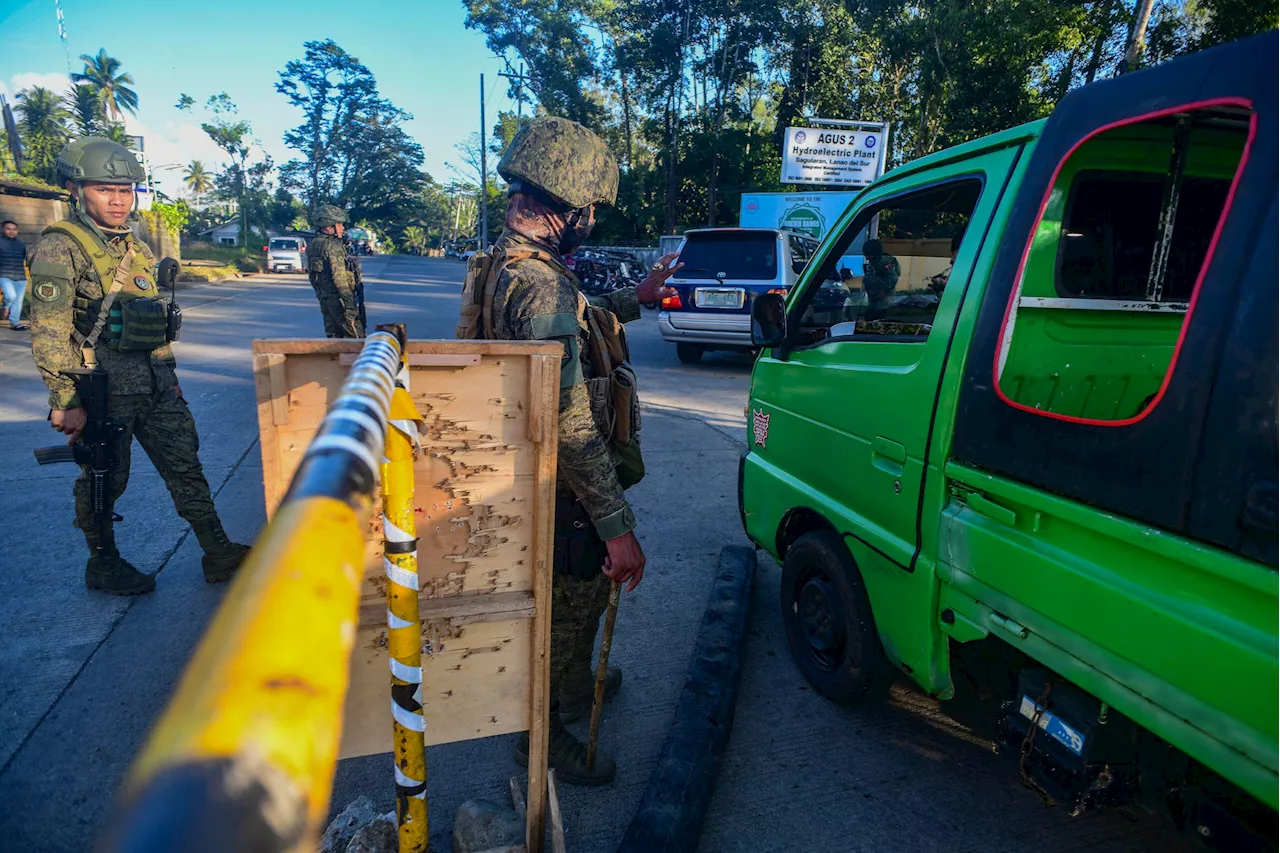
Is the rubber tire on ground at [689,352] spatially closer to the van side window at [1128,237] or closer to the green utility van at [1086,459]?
the green utility van at [1086,459]

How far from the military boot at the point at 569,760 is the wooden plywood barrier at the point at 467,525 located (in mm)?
598

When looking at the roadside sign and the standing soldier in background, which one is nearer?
the standing soldier in background

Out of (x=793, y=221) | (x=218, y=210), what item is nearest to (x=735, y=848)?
(x=793, y=221)

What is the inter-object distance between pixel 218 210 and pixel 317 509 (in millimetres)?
92442

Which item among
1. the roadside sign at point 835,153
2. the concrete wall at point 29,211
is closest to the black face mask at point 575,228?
the concrete wall at point 29,211

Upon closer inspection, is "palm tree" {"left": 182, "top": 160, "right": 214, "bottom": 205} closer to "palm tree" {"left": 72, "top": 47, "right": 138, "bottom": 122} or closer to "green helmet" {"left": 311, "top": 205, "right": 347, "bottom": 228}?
"palm tree" {"left": 72, "top": 47, "right": 138, "bottom": 122}

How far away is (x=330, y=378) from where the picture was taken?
1452 mm

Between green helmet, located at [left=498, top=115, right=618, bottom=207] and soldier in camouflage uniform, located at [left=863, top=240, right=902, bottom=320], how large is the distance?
1.43 meters

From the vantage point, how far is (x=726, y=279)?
9.34 meters

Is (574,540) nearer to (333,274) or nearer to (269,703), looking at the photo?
(269,703)

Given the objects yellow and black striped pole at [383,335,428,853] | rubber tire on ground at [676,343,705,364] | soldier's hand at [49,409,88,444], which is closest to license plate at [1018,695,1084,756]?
yellow and black striped pole at [383,335,428,853]

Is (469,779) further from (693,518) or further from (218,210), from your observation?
(218,210)

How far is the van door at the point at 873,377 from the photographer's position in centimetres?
214

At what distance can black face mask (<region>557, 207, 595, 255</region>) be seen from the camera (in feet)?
7.50
